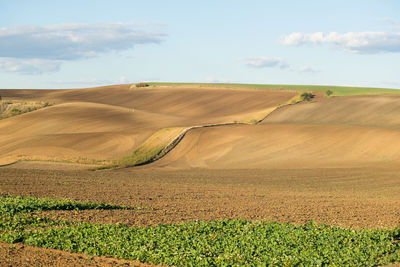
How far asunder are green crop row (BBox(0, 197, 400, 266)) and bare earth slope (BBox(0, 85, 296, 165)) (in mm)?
33485

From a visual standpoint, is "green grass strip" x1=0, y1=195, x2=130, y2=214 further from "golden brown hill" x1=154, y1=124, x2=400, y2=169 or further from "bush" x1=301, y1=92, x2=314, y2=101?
"bush" x1=301, y1=92, x2=314, y2=101

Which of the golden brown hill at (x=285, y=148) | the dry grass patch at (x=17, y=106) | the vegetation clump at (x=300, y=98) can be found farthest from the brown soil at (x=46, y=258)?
the dry grass patch at (x=17, y=106)

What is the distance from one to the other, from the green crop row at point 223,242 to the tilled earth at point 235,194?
5.15 feet

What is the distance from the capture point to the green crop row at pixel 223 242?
42.6ft

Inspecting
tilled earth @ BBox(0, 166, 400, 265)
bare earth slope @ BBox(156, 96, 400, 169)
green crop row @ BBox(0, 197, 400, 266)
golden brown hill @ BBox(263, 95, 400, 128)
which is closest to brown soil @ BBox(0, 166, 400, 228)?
tilled earth @ BBox(0, 166, 400, 265)

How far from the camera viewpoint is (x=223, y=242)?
14445 mm

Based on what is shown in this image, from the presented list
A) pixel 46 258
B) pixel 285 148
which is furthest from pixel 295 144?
pixel 46 258

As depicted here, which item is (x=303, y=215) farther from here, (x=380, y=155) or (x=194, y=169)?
(x=380, y=155)

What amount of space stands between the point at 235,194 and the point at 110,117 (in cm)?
4842

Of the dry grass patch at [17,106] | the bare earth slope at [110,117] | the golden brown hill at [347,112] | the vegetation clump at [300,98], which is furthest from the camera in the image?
the dry grass patch at [17,106]

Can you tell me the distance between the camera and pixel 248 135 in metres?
54.4

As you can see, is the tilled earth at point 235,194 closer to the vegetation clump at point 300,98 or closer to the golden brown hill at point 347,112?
the golden brown hill at point 347,112

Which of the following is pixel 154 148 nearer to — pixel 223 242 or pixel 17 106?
pixel 223 242

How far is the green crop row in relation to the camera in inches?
511
